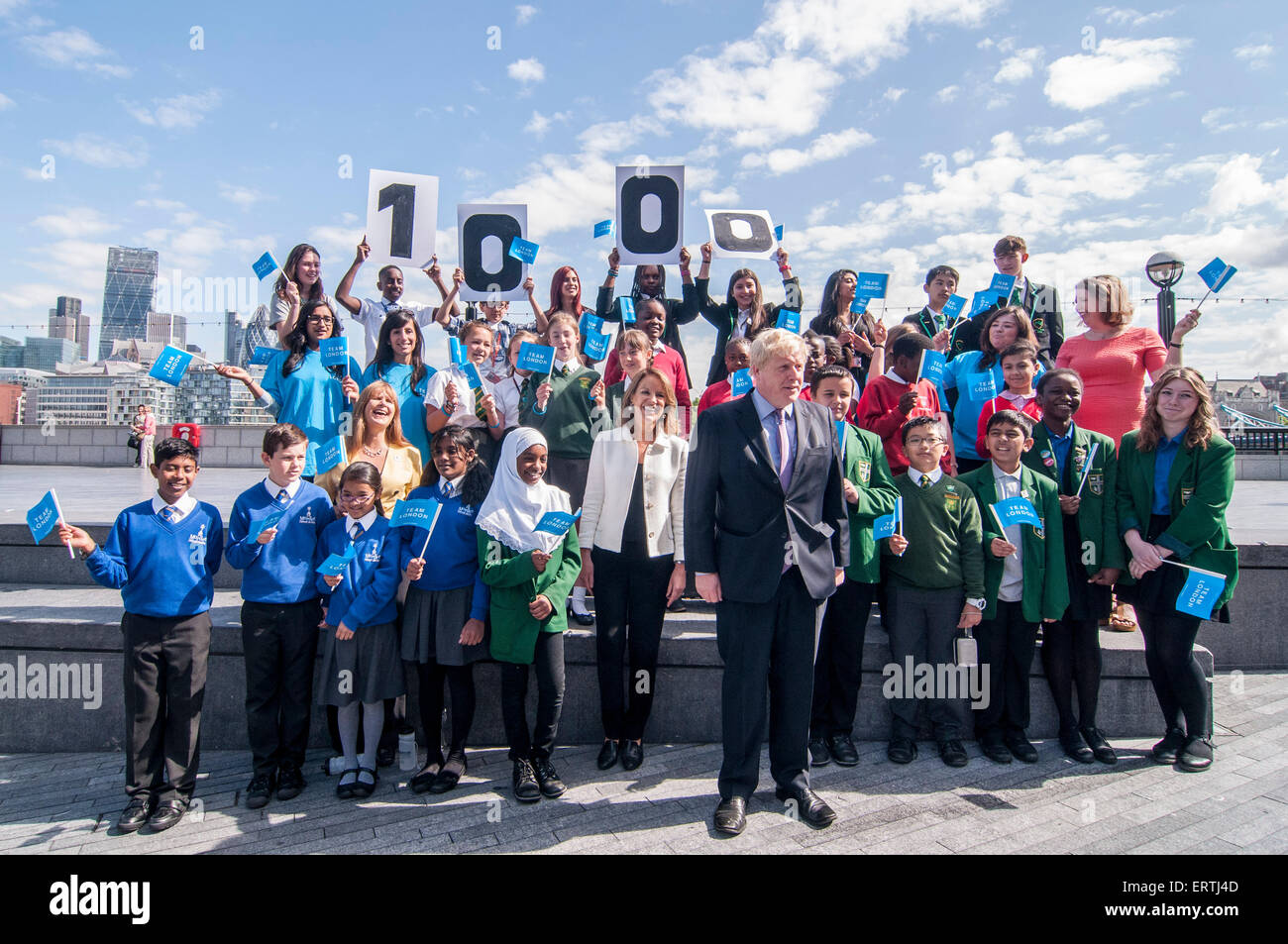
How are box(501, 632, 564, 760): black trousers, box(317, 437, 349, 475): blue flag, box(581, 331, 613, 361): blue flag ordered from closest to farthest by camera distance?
box(501, 632, 564, 760): black trousers, box(317, 437, 349, 475): blue flag, box(581, 331, 613, 361): blue flag

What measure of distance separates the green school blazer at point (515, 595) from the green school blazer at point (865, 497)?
1.65 metres

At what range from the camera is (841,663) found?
14.0ft

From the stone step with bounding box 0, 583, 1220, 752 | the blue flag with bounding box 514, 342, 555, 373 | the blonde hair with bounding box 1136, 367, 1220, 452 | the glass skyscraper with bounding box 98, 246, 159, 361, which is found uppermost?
the glass skyscraper with bounding box 98, 246, 159, 361

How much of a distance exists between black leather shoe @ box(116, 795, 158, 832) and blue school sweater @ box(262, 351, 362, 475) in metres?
2.02

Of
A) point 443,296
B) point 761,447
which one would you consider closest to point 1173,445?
point 761,447

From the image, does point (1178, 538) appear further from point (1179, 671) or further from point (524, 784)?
point (524, 784)

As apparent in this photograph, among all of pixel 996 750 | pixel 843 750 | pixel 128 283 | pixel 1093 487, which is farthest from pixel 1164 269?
pixel 128 283

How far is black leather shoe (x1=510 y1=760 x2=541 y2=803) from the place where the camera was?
367 cm

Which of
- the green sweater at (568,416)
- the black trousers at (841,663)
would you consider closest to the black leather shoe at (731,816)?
the black trousers at (841,663)

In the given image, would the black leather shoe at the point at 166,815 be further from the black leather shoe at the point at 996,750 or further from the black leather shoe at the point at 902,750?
the black leather shoe at the point at 996,750

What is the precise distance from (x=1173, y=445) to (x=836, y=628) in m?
2.14

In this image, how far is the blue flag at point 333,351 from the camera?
5.00 metres

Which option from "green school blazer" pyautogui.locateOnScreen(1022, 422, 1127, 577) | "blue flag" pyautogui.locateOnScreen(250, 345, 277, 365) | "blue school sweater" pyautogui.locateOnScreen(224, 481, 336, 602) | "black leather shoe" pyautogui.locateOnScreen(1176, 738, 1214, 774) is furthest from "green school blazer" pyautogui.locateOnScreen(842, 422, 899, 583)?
"blue flag" pyautogui.locateOnScreen(250, 345, 277, 365)

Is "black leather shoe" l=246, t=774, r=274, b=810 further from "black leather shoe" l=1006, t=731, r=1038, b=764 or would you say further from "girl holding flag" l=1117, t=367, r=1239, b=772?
"girl holding flag" l=1117, t=367, r=1239, b=772
